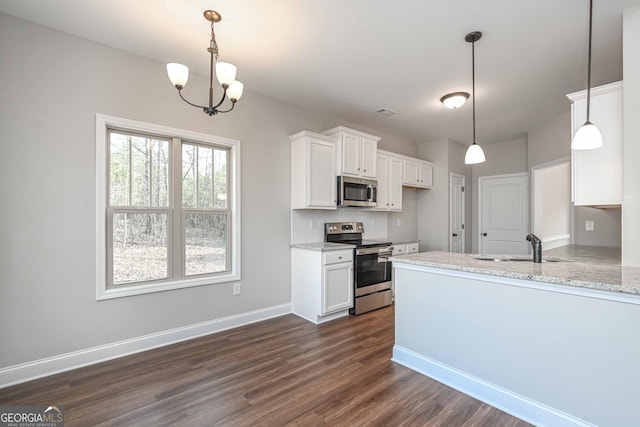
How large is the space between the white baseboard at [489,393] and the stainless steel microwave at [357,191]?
200 centimetres

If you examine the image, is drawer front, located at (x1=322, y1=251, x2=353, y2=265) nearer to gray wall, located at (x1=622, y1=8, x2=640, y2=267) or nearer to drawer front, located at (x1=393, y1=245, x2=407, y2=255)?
drawer front, located at (x1=393, y1=245, x2=407, y2=255)

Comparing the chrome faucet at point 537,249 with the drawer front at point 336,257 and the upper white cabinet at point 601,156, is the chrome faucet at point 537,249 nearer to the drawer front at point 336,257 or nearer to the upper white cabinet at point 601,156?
the upper white cabinet at point 601,156

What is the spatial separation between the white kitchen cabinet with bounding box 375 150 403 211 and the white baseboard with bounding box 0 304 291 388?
248cm

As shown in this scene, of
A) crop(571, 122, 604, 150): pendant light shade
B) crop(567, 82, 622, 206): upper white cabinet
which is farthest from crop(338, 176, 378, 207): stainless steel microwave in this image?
crop(571, 122, 604, 150): pendant light shade

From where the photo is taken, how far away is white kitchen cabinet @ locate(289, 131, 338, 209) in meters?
3.68

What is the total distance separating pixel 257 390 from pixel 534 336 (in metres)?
1.89

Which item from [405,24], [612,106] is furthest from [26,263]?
[612,106]

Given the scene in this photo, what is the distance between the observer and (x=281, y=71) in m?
3.01

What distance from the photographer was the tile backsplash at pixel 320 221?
392 centimetres

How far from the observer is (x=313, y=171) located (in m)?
3.71

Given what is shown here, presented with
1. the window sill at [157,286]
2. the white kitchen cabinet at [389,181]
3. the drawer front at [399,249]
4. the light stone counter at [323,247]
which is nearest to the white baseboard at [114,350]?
the window sill at [157,286]

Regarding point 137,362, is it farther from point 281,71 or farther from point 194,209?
point 281,71

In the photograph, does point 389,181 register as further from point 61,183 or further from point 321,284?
point 61,183

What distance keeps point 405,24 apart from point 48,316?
3.63 m
